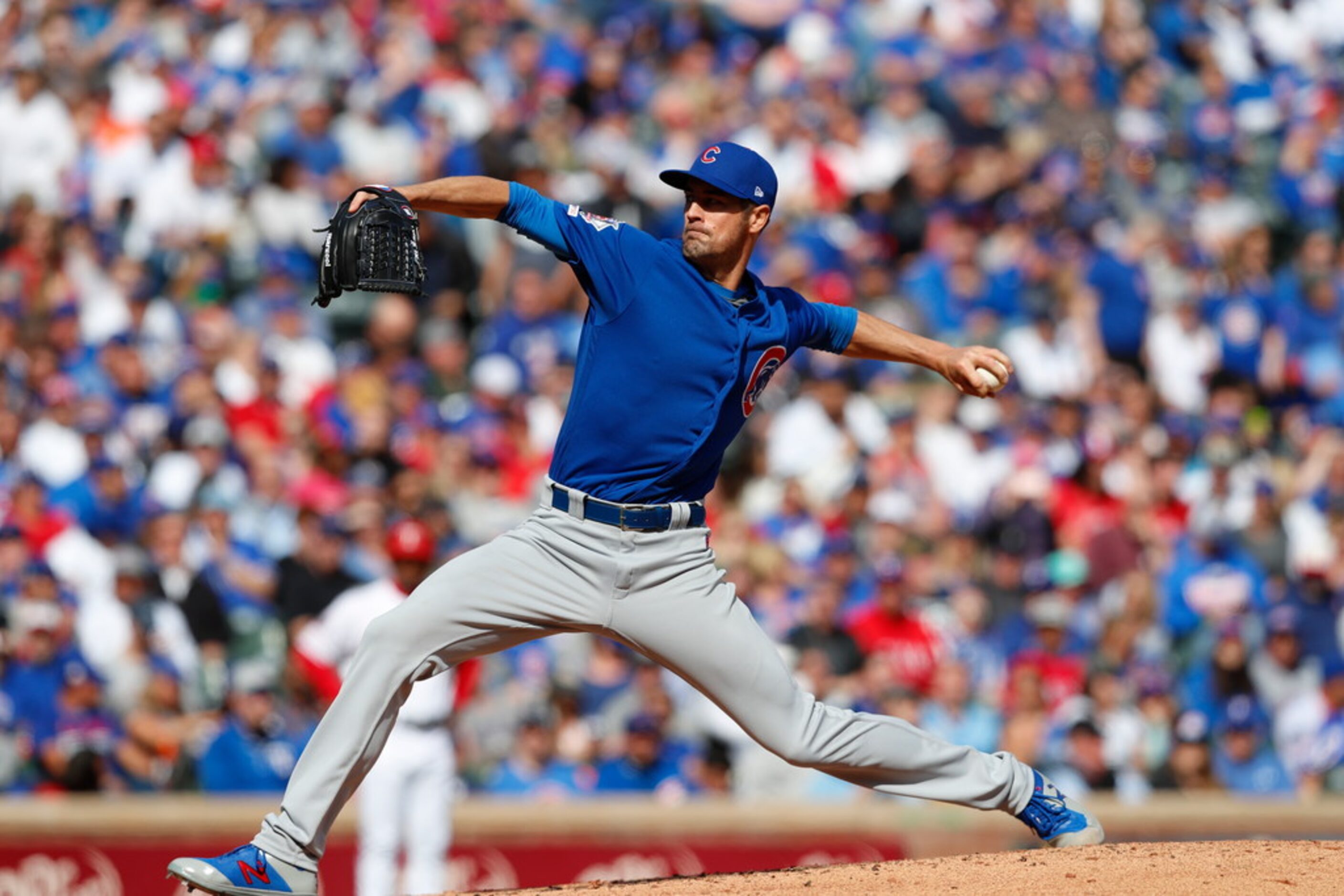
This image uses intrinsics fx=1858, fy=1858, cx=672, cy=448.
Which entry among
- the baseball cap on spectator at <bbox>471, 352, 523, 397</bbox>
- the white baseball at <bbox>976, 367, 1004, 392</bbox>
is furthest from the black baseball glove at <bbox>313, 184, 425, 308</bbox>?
the baseball cap on spectator at <bbox>471, 352, 523, 397</bbox>

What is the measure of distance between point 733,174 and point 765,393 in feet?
20.0

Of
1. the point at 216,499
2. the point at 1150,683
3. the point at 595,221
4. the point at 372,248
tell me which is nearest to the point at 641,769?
the point at 1150,683

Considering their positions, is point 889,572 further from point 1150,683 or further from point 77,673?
point 77,673

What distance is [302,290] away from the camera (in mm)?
11422

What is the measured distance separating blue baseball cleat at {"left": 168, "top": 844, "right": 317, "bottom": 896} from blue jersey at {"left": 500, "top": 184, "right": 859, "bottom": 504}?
46.8 inches

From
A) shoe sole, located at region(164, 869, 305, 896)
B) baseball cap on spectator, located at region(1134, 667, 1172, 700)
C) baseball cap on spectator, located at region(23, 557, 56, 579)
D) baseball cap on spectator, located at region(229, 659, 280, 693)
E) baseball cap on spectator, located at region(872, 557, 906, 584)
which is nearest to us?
shoe sole, located at region(164, 869, 305, 896)

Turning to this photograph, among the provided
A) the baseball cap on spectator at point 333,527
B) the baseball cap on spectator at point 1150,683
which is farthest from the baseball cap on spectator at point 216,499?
the baseball cap on spectator at point 1150,683

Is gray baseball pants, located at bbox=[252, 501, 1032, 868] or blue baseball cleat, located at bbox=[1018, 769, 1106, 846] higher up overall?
gray baseball pants, located at bbox=[252, 501, 1032, 868]

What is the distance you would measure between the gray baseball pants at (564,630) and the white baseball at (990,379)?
839 millimetres

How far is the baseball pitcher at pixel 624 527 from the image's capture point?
4.60 m

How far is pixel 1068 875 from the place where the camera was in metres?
5.03

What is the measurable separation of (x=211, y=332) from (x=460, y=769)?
366 cm

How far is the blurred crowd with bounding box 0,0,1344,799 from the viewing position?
874 centimetres

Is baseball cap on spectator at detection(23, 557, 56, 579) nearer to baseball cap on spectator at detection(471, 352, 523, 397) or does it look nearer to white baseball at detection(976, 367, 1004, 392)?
baseball cap on spectator at detection(471, 352, 523, 397)
